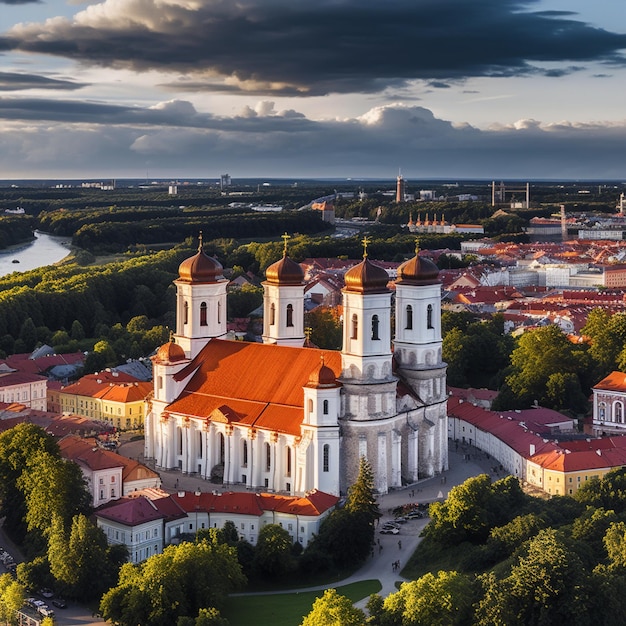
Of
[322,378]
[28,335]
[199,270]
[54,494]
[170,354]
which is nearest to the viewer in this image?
[54,494]

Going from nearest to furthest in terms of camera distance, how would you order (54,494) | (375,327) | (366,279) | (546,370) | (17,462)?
1. (54,494)
2. (17,462)
3. (366,279)
4. (375,327)
5. (546,370)

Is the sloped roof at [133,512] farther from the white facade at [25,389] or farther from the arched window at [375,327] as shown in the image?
the white facade at [25,389]

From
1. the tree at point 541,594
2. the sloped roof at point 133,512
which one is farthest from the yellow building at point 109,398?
the tree at point 541,594

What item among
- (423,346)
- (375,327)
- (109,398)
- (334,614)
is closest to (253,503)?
(375,327)

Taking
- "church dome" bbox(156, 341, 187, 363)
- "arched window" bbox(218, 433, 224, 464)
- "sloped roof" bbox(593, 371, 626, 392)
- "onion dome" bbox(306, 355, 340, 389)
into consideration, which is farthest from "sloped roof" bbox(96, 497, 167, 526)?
"sloped roof" bbox(593, 371, 626, 392)

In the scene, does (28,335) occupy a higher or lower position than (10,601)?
higher

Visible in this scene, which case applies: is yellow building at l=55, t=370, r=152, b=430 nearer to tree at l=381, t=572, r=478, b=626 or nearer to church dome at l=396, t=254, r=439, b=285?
church dome at l=396, t=254, r=439, b=285

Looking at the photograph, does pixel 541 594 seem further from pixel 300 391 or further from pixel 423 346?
pixel 423 346

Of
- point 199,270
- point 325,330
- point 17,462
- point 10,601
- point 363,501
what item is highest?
point 199,270
